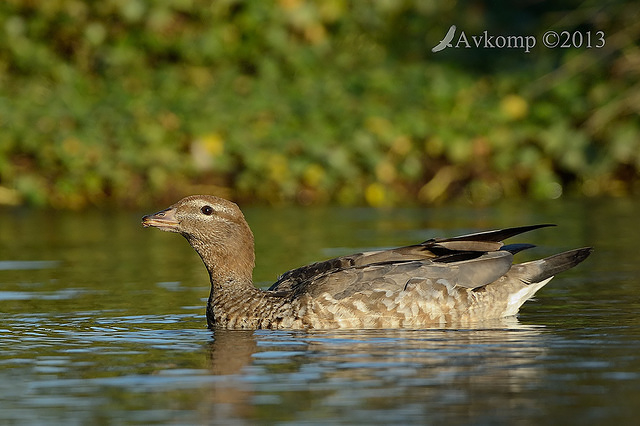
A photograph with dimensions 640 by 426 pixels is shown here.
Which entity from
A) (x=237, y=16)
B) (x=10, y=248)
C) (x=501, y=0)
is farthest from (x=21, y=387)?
(x=501, y=0)

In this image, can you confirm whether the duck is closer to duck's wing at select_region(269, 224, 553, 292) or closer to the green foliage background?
duck's wing at select_region(269, 224, 553, 292)

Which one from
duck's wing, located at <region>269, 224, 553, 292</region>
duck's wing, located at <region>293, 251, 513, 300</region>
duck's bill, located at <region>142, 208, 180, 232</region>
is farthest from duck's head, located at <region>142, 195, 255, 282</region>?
duck's wing, located at <region>293, 251, 513, 300</region>

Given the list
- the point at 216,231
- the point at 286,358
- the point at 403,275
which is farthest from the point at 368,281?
the point at 286,358

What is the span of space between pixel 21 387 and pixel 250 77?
15.0 meters

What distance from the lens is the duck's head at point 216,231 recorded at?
8.99 m

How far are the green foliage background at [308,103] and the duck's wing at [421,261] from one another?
9.24 meters

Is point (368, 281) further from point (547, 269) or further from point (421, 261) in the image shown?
point (547, 269)

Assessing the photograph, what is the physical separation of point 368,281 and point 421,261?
40 cm

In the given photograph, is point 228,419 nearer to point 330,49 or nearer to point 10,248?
point 10,248

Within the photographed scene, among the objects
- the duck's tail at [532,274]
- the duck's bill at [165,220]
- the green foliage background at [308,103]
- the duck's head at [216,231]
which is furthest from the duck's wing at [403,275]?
the green foliage background at [308,103]

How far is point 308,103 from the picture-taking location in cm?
1984

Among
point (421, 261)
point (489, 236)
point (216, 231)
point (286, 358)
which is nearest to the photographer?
point (286, 358)

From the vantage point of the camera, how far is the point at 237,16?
21.6m

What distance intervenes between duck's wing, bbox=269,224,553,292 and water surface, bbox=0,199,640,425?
0.43 meters
